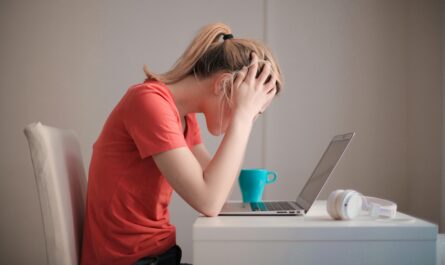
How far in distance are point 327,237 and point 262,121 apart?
1.51 metres

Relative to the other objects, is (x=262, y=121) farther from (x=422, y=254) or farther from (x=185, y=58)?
(x=422, y=254)

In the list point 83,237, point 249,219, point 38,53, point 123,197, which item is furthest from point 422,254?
point 38,53

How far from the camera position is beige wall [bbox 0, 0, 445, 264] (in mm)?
2209

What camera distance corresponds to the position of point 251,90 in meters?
1.08

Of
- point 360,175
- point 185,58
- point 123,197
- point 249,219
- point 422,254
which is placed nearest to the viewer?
point 422,254

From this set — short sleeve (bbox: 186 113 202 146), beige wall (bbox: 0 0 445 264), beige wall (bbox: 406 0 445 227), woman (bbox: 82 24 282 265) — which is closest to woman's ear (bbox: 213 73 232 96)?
woman (bbox: 82 24 282 265)

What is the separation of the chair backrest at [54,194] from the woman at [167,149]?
0.22 feet

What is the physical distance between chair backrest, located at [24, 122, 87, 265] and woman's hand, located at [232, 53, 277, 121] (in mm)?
412

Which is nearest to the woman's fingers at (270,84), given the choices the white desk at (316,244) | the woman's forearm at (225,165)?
the woman's forearm at (225,165)

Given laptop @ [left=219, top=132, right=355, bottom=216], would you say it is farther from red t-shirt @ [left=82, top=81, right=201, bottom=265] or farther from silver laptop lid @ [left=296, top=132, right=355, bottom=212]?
red t-shirt @ [left=82, top=81, right=201, bottom=265]

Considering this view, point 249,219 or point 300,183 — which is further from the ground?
point 249,219

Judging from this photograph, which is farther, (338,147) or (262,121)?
(262,121)

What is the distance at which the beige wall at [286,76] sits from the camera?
2.21 meters

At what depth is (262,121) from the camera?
227 centimetres
